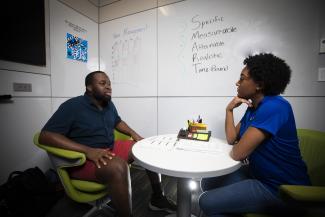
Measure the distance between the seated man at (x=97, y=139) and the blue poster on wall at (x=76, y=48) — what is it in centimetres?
108

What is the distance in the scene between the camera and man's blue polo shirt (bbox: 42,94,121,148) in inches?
59.3

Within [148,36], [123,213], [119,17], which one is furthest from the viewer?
[119,17]

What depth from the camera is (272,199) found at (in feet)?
3.24

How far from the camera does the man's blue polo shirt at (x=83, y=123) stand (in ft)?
4.94

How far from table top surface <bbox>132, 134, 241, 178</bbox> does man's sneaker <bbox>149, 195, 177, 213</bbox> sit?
0.74 metres

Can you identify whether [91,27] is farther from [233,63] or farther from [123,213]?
[123,213]

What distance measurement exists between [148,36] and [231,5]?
1.17 meters

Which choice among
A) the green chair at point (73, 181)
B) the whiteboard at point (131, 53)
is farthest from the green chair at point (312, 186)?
the whiteboard at point (131, 53)

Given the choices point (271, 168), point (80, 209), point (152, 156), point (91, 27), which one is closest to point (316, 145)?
point (271, 168)

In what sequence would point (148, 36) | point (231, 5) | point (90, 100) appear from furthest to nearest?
point (148, 36) → point (231, 5) → point (90, 100)

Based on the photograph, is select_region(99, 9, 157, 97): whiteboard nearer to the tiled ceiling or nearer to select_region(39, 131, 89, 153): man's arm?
the tiled ceiling

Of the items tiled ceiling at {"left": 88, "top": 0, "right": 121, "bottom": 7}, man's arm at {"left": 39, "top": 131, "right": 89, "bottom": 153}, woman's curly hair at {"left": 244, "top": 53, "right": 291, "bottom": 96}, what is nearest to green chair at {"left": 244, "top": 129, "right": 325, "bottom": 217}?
woman's curly hair at {"left": 244, "top": 53, "right": 291, "bottom": 96}

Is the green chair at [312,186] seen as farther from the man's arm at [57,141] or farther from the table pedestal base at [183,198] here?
the man's arm at [57,141]

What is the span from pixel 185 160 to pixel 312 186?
0.65 m
